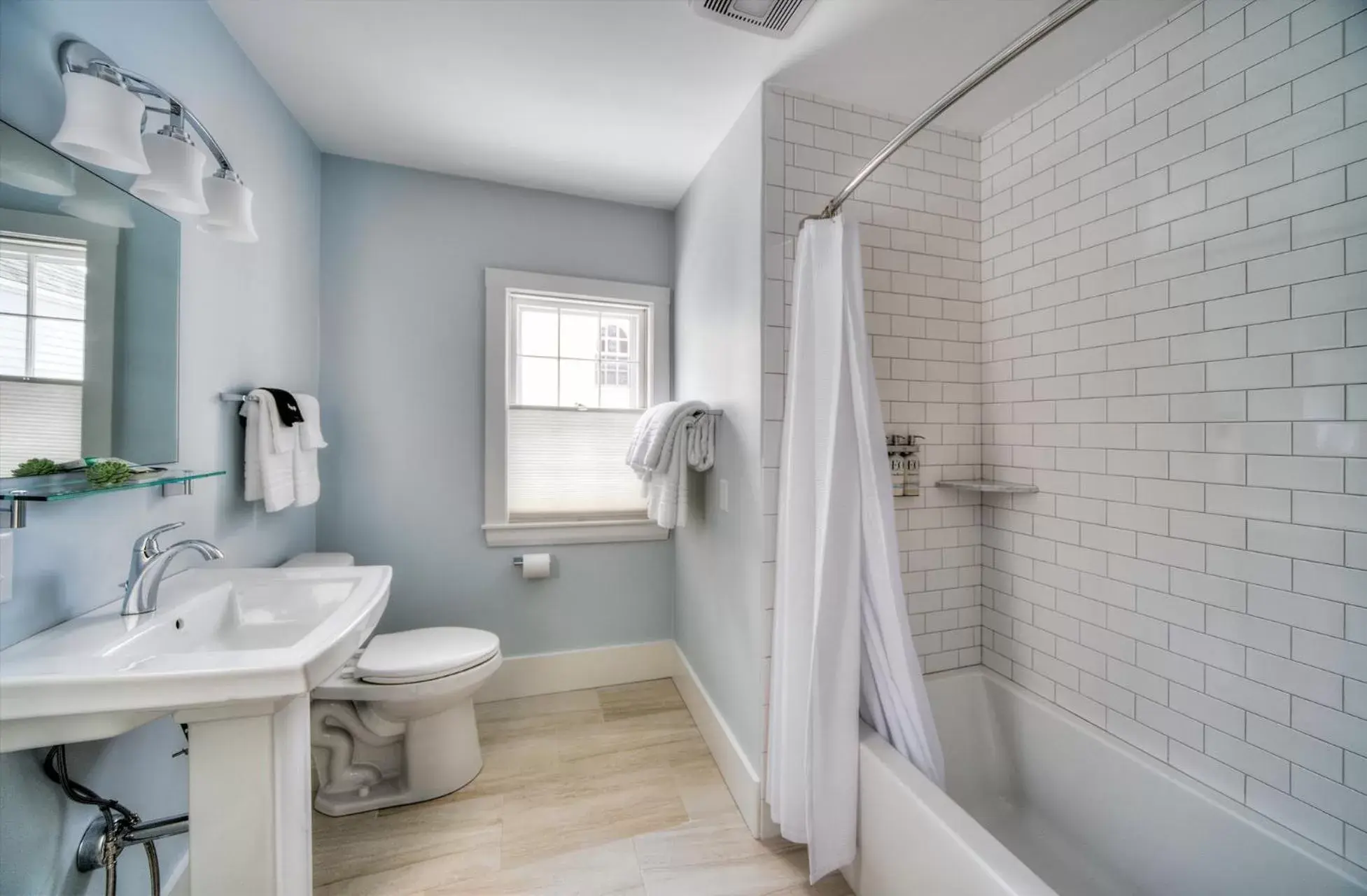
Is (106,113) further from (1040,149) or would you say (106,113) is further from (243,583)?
(1040,149)

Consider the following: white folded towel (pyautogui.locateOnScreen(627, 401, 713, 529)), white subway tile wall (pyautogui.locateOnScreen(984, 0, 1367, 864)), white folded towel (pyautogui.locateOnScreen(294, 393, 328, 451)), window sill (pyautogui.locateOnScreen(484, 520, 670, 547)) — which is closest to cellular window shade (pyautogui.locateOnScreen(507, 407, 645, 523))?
window sill (pyautogui.locateOnScreen(484, 520, 670, 547))

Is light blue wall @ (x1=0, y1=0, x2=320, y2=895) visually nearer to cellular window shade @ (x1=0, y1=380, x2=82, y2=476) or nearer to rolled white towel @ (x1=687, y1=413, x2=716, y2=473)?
cellular window shade @ (x1=0, y1=380, x2=82, y2=476)

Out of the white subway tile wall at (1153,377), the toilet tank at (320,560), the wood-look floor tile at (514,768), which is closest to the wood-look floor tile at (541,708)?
the wood-look floor tile at (514,768)

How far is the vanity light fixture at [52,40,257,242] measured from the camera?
2.90ft

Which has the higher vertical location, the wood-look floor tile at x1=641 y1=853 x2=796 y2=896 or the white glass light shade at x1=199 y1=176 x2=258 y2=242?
the white glass light shade at x1=199 y1=176 x2=258 y2=242

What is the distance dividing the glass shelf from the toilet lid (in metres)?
0.88

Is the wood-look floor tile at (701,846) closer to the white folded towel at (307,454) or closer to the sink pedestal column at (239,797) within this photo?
the sink pedestal column at (239,797)

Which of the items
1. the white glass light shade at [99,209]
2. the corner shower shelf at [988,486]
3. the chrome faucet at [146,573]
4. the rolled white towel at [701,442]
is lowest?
the chrome faucet at [146,573]

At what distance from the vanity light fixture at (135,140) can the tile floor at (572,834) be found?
183 cm

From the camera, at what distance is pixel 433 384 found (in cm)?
221

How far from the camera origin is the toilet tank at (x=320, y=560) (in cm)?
180

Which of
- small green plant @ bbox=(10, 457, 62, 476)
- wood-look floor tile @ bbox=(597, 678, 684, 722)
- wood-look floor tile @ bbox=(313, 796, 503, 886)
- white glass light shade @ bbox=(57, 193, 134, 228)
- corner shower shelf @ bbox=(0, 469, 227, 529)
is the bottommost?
wood-look floor tile @ bbox=(313, 796, 503, 886)

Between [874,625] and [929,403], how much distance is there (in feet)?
2.82

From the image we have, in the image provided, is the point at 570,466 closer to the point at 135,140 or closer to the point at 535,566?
the point at 535,566
